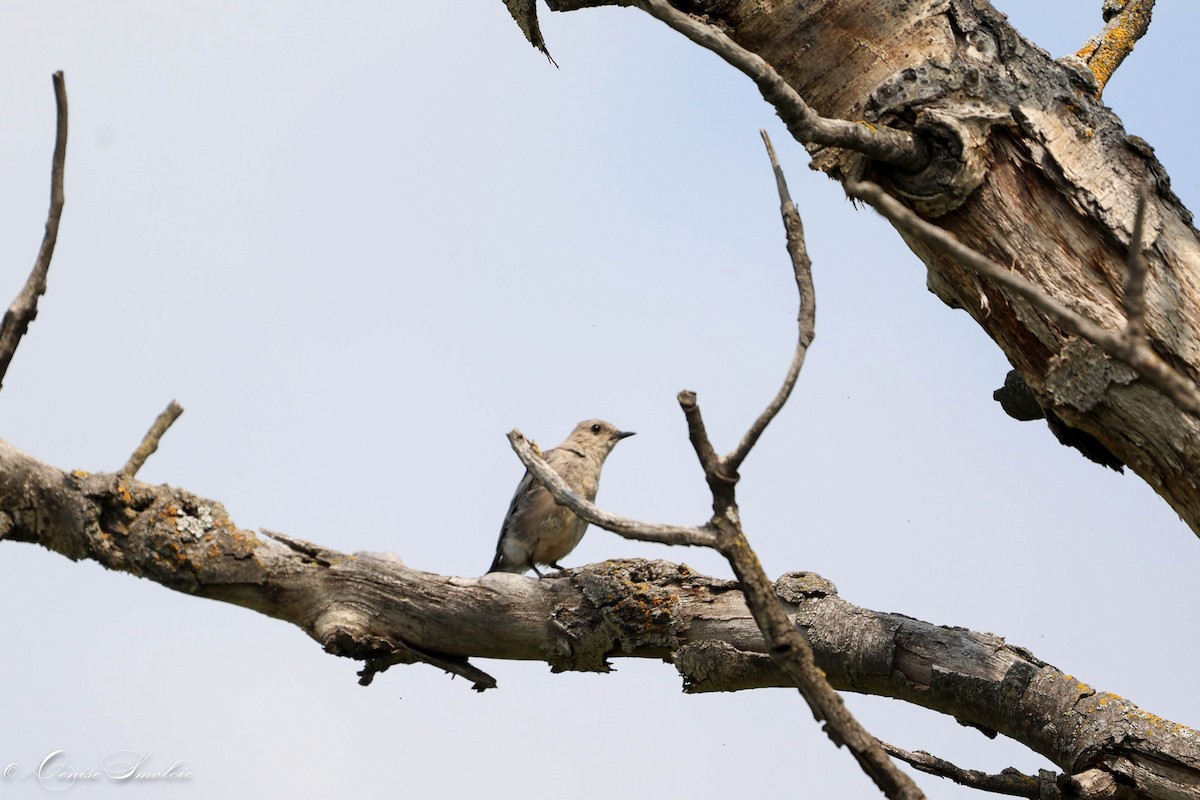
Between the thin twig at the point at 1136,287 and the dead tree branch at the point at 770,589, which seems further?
the dead tree branch at the point at 770,589

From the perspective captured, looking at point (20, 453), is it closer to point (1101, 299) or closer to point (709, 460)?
point (709, 460)

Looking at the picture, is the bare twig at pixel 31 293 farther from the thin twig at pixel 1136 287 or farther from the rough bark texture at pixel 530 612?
the thin twig at pixel 1136 287

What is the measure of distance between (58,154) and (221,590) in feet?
5.70

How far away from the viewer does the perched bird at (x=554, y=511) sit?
8.48m

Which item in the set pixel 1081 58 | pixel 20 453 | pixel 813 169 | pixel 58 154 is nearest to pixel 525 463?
pixel 813 169

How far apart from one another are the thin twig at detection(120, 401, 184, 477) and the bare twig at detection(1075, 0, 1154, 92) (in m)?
3.32

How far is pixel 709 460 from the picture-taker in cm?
288

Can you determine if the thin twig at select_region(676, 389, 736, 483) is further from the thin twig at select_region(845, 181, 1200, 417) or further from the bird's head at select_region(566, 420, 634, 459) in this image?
the bird's head at select_region(566, 420, 634, 459)

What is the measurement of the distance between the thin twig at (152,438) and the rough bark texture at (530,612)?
0.07 m

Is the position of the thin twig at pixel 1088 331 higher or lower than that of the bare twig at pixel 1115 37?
lower

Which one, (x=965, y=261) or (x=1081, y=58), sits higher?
(x=1081, y=58)

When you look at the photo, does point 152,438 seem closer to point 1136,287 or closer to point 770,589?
point 770,589

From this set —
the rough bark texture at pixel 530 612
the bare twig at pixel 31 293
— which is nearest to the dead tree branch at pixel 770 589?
the rough bark texture at pixel 530 612

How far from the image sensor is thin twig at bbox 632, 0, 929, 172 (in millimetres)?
2996
